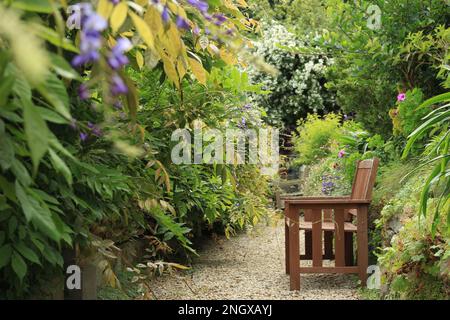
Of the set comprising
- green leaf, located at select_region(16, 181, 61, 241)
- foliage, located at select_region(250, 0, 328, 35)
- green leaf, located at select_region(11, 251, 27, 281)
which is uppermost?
foliage, located at select_region(250, 0, 328, 35)

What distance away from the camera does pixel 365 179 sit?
501 cm

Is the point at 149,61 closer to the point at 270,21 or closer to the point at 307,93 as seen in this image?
the point at 307,93

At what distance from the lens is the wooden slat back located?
4773mm

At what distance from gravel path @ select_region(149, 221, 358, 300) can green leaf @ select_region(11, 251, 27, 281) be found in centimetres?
199

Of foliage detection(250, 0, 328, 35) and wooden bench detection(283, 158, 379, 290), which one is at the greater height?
foliage detection(250, 0, 328, 35)

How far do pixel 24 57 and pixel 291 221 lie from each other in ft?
12.9

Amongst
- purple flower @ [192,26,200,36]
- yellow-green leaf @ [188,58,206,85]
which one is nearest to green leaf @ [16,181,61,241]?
yellow-green leaf @ [188,58,206,85]

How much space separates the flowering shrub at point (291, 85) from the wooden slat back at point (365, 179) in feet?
25.1

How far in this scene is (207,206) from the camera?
474 cm

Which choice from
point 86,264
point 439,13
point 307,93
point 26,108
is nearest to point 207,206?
point 86,264

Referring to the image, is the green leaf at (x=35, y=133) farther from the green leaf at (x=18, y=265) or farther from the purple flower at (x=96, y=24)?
the green leaf at (x=18, y=265)

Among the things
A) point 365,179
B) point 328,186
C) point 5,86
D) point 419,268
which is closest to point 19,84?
point 5,86

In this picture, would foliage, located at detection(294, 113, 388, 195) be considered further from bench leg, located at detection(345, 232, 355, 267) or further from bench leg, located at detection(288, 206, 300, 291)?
bench leg, located at detection(288, 206, 300, 291)

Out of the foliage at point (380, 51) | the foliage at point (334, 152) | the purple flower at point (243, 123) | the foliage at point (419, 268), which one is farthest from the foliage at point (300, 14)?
the foliage at point (419, 268)
